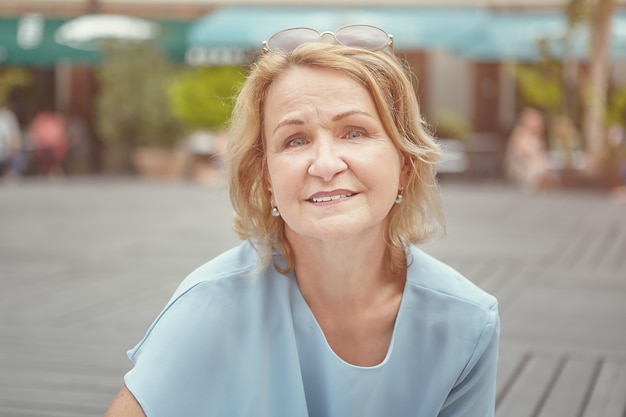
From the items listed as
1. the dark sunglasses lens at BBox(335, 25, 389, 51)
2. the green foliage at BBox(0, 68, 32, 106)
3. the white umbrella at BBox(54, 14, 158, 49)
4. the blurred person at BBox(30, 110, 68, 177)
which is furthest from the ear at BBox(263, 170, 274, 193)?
the green foliage at BBox(0, 68, 32, 106)

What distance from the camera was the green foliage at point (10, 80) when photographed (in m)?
16.4

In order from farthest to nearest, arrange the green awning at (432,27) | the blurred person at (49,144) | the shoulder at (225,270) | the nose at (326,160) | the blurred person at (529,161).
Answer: the blurred person at (49,144) → the green awning at (432,27) → the blurred person at (529,161) → the shoulder at (225,270) → the nose at (326,160)

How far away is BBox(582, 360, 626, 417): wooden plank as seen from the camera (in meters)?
3.08

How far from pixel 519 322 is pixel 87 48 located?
524 inches

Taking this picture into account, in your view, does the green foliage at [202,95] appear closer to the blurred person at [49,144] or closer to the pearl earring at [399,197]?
the blurred person at [49,144]

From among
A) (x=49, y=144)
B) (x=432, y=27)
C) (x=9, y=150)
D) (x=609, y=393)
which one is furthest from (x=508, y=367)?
(x=49, y=144)

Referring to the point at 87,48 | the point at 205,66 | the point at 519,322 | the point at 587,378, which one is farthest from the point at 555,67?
the point at 587,378

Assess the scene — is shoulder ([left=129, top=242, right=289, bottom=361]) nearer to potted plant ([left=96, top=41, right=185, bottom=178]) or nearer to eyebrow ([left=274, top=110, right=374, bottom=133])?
eyebrow ([left=274, top=110, right=374, bottom=133])

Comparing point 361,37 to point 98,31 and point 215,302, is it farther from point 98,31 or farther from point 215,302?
point 98,31

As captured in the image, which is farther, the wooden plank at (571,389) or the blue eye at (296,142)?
the wooden plank at (571,389)

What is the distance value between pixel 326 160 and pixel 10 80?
1563cm

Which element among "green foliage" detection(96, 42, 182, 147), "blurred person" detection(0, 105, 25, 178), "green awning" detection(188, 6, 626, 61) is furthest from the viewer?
"green foliage" detection(96, 42, 182, 147)

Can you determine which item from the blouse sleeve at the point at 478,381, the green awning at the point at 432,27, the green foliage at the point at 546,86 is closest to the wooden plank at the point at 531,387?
the blouse sleeve at the point at 478,381

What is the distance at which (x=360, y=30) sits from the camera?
6.25 feet
